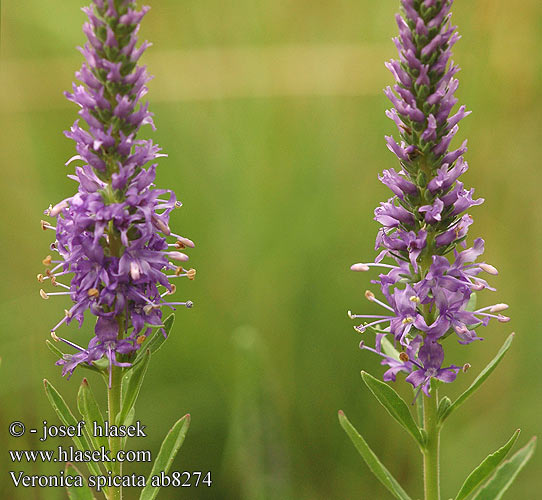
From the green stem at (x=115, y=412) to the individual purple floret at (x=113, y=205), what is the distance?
0.34ft

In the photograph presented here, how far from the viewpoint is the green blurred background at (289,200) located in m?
7.18

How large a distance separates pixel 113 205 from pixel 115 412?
42.0 inches

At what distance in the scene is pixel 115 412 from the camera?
406 cm

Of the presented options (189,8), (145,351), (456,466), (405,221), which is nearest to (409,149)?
(405,221)

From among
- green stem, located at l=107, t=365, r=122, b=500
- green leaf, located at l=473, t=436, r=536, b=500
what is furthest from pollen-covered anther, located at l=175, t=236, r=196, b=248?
green leaf, located at l=473, t=436, r=536, b=500

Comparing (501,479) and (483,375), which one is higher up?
(483,375)

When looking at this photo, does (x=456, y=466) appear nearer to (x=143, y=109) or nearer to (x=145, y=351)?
(x=145, y=351)

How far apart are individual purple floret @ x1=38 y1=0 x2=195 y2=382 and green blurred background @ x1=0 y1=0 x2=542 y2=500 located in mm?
3191

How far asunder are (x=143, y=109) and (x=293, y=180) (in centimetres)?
482

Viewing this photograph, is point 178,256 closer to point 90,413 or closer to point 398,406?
point 90,413

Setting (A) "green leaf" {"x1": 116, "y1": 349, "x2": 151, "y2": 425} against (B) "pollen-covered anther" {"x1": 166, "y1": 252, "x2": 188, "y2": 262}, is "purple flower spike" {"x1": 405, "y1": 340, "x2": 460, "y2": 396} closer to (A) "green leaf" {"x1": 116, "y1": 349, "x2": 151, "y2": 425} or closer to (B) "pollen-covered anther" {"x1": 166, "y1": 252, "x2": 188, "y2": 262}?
(B) "pollen-covered anther" {"x1": 166, "y1": 252, "x2": 188, "y2": 262}

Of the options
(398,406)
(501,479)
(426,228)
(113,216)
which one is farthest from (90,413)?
(501,479)

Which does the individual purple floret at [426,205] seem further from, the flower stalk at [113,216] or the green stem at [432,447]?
the flower stalk at [113,216]

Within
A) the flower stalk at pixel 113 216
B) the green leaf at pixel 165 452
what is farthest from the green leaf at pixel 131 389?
the green leaf at pixel 165 452
